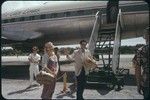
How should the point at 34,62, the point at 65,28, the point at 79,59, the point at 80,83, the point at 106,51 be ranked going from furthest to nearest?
the point at 65,28, the point at 106,51, the point at 34,62, the point at 79,59, the point at 80,83

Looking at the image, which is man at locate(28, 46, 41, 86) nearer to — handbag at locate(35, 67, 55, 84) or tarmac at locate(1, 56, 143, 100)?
tarmac at locate(1, 56, 143, 100)

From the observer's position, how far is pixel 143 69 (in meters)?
6.25

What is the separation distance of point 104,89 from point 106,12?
606 centimetres

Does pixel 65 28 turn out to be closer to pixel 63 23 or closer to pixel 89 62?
pixel 63 23

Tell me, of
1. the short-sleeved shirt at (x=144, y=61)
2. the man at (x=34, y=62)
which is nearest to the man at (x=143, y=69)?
the short-sleeved shirt at (x=144, y=61)

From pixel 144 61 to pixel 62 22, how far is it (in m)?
12.5

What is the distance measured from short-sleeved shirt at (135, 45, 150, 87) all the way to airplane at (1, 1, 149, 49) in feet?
31.3

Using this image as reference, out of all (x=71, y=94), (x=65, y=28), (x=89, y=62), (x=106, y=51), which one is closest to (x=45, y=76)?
(x=89, y=62)

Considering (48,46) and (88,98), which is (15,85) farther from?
(48,46)

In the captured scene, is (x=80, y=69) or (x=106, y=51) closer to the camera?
(x=80, y=69)

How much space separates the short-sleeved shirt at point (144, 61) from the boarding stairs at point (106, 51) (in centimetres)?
519

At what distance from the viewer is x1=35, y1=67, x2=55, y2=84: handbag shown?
25.4 ft

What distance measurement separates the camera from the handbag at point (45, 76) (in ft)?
25.4

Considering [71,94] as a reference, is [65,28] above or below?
above
